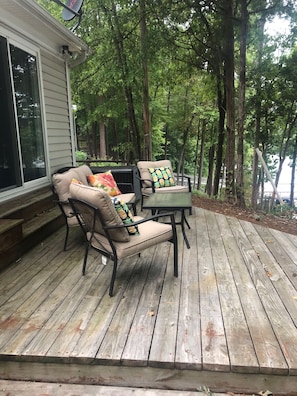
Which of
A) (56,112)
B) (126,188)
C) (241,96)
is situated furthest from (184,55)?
(126,188)

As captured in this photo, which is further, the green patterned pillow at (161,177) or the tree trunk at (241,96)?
the tree trunk at (241,96)

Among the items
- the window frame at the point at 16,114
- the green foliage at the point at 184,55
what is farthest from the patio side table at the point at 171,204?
the green foliage at the point at 184,55

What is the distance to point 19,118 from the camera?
158 inches

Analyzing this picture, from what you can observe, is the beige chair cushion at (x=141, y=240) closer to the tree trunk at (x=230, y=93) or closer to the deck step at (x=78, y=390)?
the deck step at (x=78, y=390)

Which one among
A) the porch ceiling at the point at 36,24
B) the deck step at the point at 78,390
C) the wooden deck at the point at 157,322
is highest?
the porch ceiling at the point at 36,24

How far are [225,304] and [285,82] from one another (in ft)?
25.4

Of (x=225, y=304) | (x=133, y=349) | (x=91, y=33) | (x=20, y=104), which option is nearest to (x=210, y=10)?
(x=91, y=33)

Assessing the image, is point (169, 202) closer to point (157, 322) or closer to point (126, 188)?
point (126, 188)

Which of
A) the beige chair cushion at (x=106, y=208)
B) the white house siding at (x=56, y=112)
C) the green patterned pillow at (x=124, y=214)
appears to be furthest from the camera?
the white house siding at (x=56, y=112)

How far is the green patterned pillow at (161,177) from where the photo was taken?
5.16m

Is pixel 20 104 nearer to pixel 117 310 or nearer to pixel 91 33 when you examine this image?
pixel 117 310

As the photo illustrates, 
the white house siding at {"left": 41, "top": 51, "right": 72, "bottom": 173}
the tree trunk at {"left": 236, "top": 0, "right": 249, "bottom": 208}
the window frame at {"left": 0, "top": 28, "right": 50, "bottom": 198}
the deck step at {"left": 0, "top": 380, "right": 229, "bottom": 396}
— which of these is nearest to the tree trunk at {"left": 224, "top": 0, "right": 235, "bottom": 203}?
the tree trunk at {"left": 236, "top": 0, "right": 249, "bottom": 208}

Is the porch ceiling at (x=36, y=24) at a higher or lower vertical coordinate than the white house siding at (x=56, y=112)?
higher

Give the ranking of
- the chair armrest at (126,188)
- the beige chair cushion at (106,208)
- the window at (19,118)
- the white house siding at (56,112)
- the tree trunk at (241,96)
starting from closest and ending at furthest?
the beige chair cushion at (106,208) < the window at (19,118) < the white house siding at (56,112) < the chair armrest at (126,188) < the tree trunk at (241,96)
